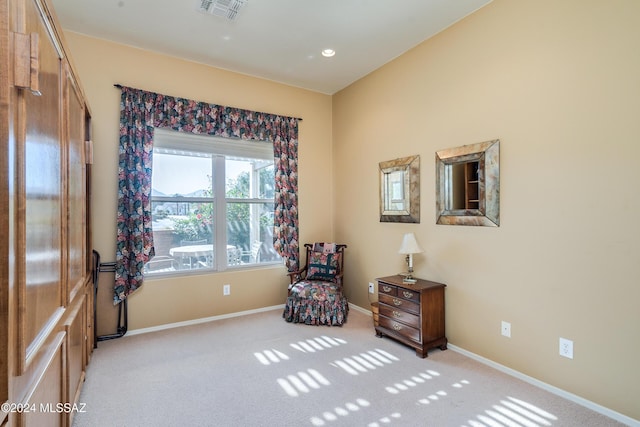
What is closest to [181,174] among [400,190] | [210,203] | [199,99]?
[210,203]

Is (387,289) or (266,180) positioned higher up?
(266,180)

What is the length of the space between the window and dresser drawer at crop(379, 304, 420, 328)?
1696mm

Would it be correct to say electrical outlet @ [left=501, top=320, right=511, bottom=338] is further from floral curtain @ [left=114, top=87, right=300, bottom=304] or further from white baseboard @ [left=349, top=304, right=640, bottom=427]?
floral curtain @ [left=114, top=87, right=300, bottom=304]

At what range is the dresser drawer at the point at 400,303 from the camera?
2973mm

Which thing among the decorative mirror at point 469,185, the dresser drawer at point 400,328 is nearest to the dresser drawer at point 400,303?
the dresser drawer at point 400,328

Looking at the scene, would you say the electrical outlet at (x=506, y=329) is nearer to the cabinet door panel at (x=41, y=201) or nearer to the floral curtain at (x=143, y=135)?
the cabinet door panel at (x=41, y=201)

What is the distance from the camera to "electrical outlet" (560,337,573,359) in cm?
226

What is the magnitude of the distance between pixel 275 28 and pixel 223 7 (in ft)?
1.71

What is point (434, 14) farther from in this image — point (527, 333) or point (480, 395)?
point (480, 395)

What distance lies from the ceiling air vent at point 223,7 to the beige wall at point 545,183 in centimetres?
185

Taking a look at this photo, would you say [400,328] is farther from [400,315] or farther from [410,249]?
[410,249]

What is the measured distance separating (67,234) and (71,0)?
221 centimetres

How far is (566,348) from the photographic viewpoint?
228cm

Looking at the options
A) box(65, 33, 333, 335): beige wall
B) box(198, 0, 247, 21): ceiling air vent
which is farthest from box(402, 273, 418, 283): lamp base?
box(198, 0, 247, 21): ceiling air vent
